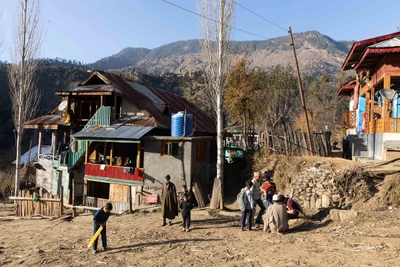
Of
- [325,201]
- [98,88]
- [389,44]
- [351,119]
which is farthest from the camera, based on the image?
[351,119]

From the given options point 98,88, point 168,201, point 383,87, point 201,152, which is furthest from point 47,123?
point 383,87

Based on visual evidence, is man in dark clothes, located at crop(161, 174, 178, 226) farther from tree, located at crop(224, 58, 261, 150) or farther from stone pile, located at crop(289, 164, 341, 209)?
tree, located at crop(224, 58, 261, 150)

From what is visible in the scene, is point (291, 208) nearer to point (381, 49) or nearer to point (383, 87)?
point (381, 49)

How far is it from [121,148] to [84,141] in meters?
2.63

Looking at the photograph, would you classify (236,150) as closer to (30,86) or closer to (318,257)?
(318,257)

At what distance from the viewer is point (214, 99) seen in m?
13.4

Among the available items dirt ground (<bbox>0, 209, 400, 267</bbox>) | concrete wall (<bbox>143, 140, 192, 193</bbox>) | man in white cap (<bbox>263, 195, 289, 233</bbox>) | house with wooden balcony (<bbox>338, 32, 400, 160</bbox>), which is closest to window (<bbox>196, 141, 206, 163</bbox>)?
concrete wall (<bbox>143, 140, 192, 193</bbox>)

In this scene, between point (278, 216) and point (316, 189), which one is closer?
point (278, 216)

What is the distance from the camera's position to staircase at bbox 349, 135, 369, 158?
14297 mm

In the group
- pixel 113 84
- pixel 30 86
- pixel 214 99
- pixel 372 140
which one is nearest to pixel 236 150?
pixel 214 99

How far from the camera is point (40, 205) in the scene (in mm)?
14602

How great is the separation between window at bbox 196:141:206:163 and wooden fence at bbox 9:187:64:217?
6.79m

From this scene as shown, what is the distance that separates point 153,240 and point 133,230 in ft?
4.73

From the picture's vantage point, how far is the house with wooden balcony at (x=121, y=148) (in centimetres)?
1472
